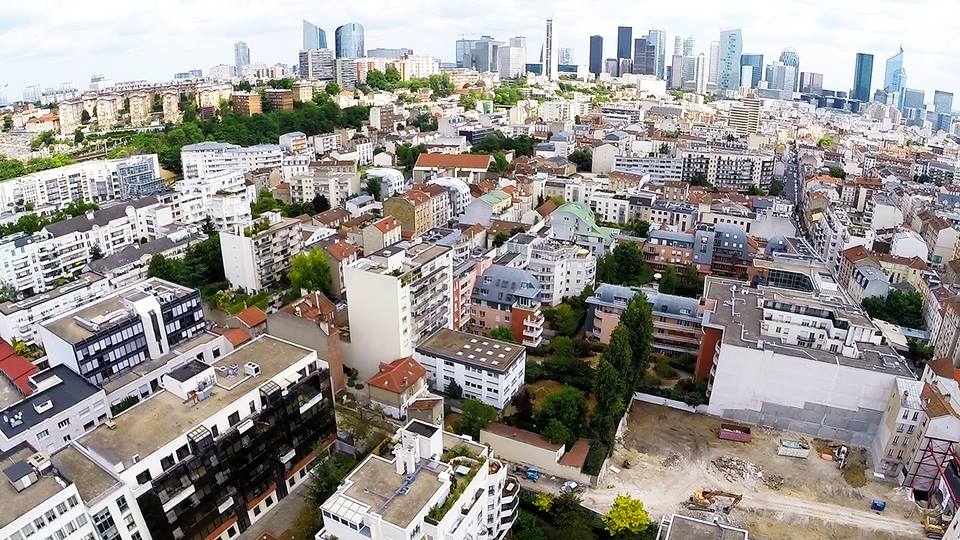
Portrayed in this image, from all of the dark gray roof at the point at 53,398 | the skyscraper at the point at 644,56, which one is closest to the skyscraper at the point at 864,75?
the skyscraper at the point at 644,56

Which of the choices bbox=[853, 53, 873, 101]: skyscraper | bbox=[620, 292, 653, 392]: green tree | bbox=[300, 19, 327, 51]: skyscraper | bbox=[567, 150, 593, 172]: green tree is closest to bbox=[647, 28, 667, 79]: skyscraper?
bbox=[853, 53, 873, 101]: skyscraper

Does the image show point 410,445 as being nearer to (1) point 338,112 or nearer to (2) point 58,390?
(2) point 58,390

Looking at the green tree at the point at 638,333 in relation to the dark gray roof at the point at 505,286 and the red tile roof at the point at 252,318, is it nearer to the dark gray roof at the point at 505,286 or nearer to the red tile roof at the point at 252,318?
the dark gray roof at the point at 505,286

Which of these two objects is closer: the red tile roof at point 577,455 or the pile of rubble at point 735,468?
the red tile roof at point 577,455

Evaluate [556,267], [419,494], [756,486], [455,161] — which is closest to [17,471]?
[419,494]

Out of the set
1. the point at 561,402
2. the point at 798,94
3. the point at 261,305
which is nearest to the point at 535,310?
the point at 561,402

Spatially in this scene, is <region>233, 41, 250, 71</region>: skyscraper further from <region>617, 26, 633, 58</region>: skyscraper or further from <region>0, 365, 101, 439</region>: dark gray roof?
<region>0, 365, 101, 439</region>: dark gray roof
